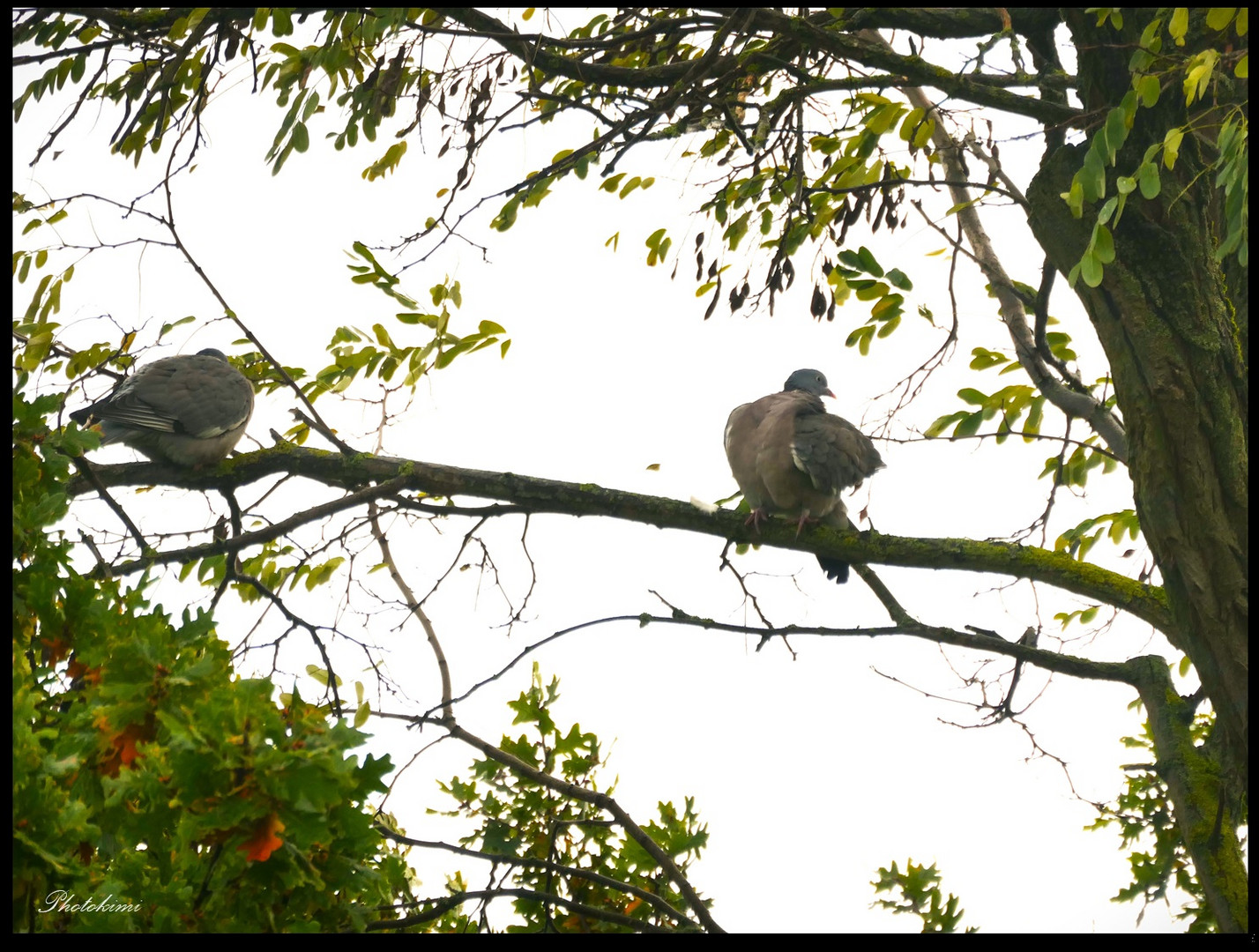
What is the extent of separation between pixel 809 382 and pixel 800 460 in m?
1.66

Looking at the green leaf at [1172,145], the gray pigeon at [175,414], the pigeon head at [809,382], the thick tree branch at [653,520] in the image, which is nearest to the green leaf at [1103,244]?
the green leaf at [1172,145]

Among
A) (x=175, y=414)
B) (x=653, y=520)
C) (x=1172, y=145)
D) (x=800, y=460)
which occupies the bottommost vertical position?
(x=653, y=520)

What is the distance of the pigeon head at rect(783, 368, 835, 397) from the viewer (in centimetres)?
609

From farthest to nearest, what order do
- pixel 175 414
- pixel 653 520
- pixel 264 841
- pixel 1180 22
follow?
pixel 175 414, pixel 653 520, pixel 1180 22, pixel 264 841

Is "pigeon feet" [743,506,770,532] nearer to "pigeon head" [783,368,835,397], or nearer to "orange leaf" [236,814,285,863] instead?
"pigeon head" [783,368,835,397]

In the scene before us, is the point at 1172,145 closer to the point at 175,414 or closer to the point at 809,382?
the point at 809,382

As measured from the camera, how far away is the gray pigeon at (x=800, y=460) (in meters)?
4.55

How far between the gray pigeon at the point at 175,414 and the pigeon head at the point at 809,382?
2871 millimetres

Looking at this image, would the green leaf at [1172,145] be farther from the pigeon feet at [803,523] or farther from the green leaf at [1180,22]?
the pigeon feet at [803,523]

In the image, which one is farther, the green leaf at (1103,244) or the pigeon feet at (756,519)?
the pigeon feet at (756,519)

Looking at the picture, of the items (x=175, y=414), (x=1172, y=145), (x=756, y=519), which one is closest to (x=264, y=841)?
(x=1172, y=145)

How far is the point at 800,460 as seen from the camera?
4.52 meters

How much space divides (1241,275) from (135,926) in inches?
144

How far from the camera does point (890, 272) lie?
3.88 metres
